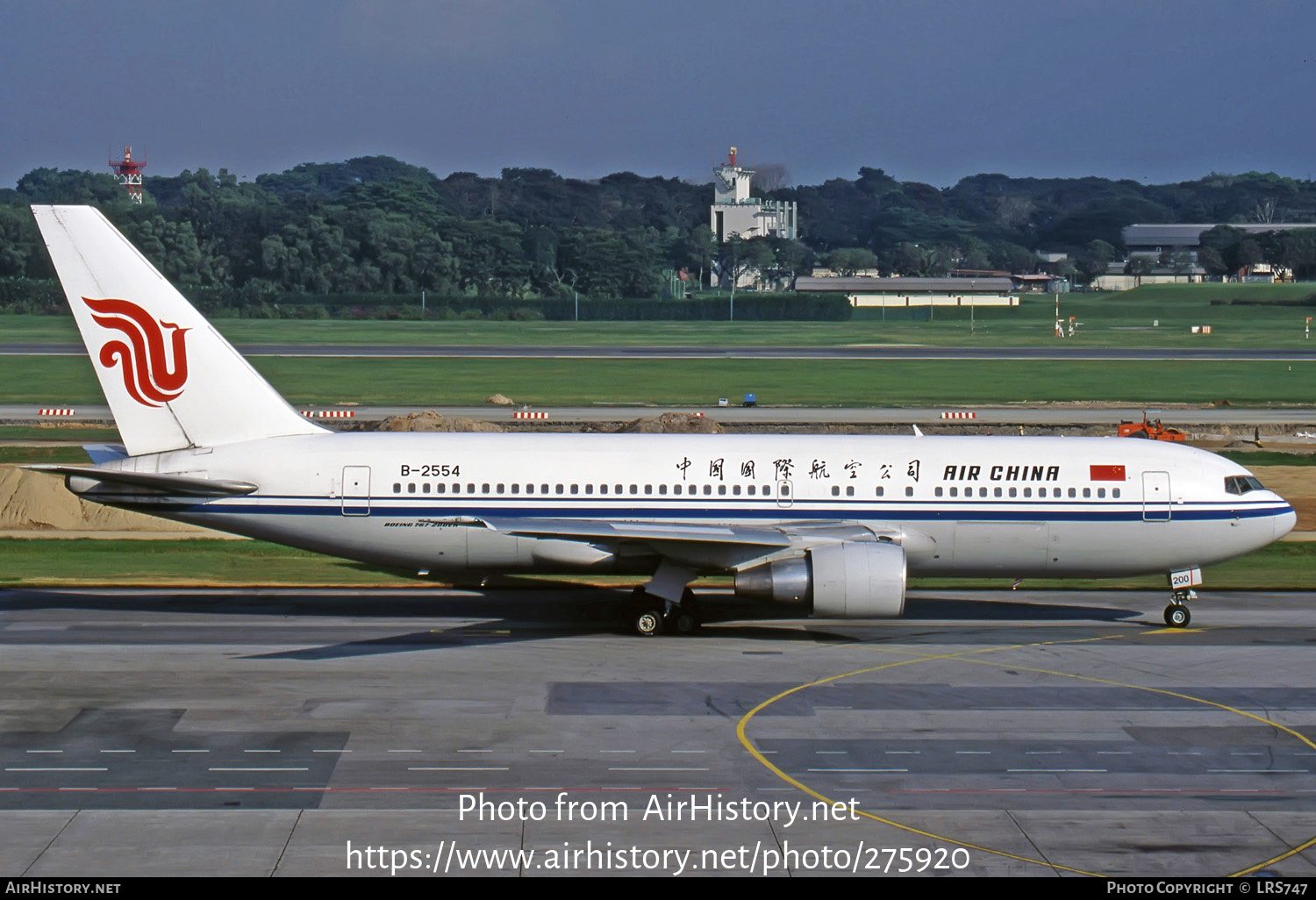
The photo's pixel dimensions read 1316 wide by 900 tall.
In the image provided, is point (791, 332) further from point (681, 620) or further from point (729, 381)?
point (681, 620)

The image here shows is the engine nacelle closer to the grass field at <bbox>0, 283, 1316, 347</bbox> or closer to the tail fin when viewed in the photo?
the tail fin

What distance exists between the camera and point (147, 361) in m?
31.9

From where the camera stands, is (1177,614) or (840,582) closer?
(840,582)

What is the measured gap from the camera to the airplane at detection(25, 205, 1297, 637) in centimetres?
3147

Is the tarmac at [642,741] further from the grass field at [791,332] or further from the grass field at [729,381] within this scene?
the grass field at [791,332]

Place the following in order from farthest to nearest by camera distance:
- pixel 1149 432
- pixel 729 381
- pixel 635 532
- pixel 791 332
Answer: pixel 791 332 < pixel 729 381 < pixel 1149 432 < pixel 635 532

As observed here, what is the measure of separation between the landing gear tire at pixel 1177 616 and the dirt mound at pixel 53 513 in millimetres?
28570

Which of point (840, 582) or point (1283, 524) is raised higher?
point (1283, 524)

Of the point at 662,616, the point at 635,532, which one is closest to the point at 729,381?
the point at 662,616

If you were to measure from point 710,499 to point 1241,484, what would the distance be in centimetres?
1249

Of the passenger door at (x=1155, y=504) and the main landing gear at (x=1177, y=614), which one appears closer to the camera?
the passenger door at (x=1155, y=504)

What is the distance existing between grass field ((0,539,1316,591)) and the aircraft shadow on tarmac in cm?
148

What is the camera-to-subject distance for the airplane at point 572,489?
→ 31.5 m

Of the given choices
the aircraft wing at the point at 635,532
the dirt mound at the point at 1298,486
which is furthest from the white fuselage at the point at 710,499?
the dirt mound at the point at 1298,486
